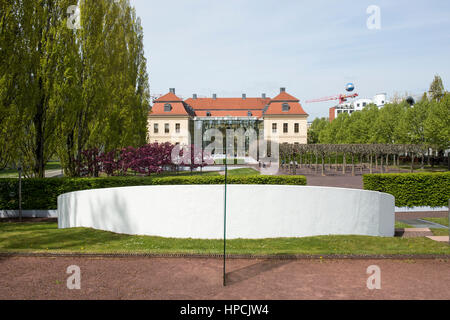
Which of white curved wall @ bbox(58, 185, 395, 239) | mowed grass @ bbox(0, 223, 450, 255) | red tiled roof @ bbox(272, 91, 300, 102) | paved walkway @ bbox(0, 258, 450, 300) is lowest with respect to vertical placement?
mowed grass @ bbox(0, 223, 450, 255)

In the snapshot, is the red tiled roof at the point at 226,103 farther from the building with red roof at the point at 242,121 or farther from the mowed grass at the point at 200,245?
the mowed grass at the point at 200,245

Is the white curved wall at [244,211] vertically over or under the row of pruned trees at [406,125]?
under

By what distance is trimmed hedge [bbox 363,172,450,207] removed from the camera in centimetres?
1673

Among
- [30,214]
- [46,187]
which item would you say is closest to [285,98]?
[46,187]

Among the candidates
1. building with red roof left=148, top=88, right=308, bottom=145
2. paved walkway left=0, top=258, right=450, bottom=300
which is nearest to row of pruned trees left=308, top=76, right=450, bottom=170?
building with red roof left=148, top=88, right=308, bottom=145

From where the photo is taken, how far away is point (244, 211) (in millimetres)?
10016

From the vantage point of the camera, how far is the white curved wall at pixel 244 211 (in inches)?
395

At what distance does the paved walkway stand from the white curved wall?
107 inches

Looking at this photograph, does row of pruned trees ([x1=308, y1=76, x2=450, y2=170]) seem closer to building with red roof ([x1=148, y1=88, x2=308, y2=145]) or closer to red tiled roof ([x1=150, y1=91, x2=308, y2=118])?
building with red roof ([x1=148, y1=88, x2=308, y2=145])

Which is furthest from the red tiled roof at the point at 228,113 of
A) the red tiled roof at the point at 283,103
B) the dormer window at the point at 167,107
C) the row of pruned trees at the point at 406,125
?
the row of pruned trees at the point at 406,125

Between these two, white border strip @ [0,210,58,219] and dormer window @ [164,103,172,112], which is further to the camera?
dormer window @ [164,103,172,112]

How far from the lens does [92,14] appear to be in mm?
18844

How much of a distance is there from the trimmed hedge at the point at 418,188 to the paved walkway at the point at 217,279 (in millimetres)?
9889

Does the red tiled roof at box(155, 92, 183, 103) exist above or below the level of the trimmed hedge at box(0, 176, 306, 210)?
above
